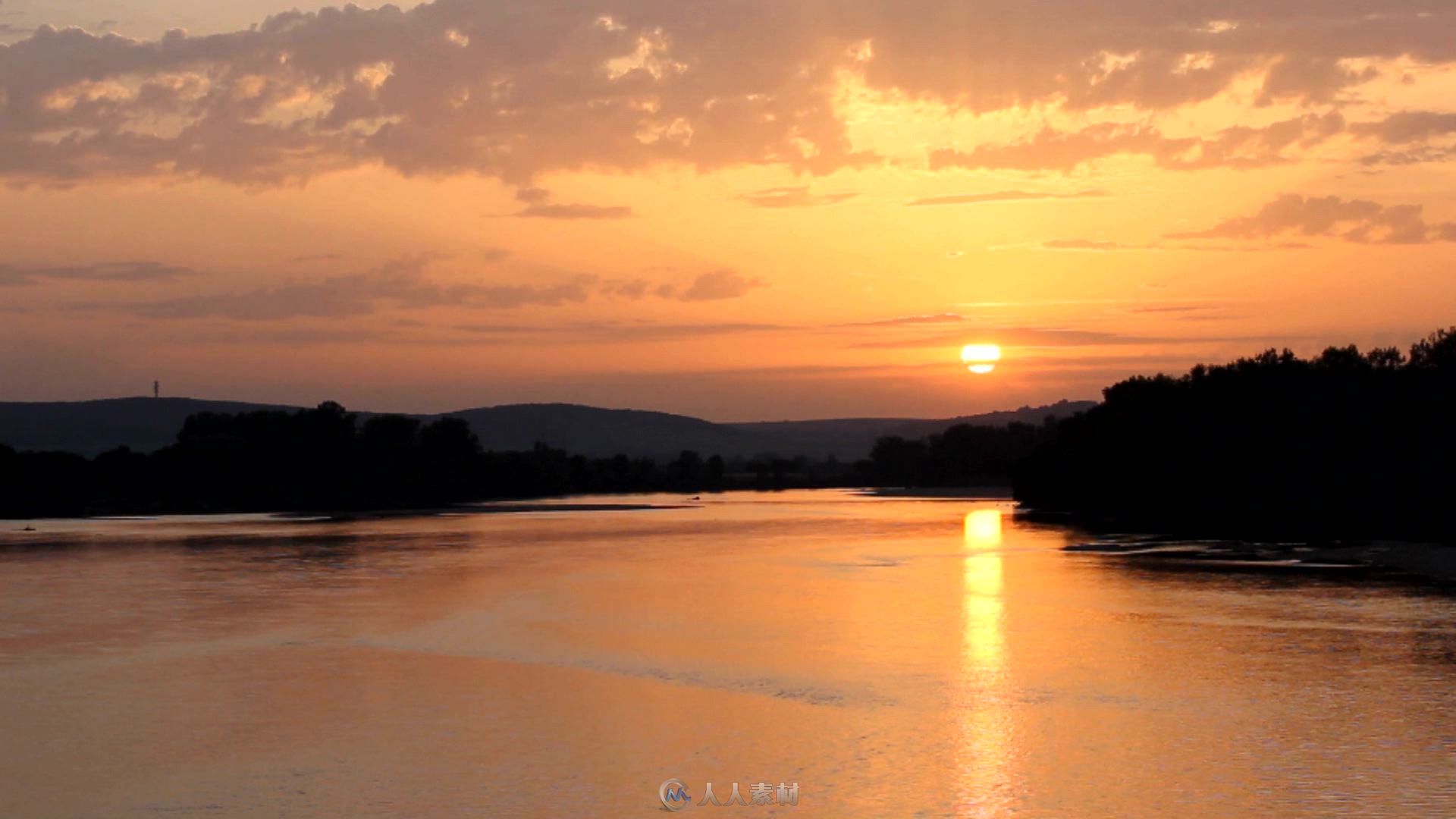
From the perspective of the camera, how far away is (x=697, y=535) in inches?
3036

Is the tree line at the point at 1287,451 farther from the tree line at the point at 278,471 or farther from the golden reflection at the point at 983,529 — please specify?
the tree line at the point at 278,471

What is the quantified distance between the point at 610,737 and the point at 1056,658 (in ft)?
35.0

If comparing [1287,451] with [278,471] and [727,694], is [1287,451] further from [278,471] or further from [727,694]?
[278,471]

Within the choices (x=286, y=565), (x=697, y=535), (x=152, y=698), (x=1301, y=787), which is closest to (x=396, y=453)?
(x=697, y=535)

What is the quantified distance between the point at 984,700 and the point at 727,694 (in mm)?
4166

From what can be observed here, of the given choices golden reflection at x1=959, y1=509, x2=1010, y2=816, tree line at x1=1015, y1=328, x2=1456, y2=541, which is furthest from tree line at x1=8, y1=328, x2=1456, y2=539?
golden reflection at x1=959, y1=509, x2=1010, y2=816

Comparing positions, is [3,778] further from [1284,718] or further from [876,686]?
[1284,718]

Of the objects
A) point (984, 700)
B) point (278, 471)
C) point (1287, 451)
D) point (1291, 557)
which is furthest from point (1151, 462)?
point (278, 471)

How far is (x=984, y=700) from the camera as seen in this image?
927 inches

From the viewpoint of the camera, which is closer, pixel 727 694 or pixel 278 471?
pixel 727 694

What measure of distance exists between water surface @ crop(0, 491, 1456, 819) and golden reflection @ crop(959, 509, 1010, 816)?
Answer: 0.08m

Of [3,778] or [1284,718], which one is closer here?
[3,778]

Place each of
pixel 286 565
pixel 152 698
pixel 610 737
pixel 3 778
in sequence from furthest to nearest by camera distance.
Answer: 1. pixel 286 565
2. pixel 152 698
3. pixel 610 737
4. pixel 3 778

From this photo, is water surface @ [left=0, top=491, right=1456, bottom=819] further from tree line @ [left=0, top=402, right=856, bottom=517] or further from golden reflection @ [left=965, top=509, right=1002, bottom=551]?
tree line @ [left=0, top=402, right=856, bottom=517]
